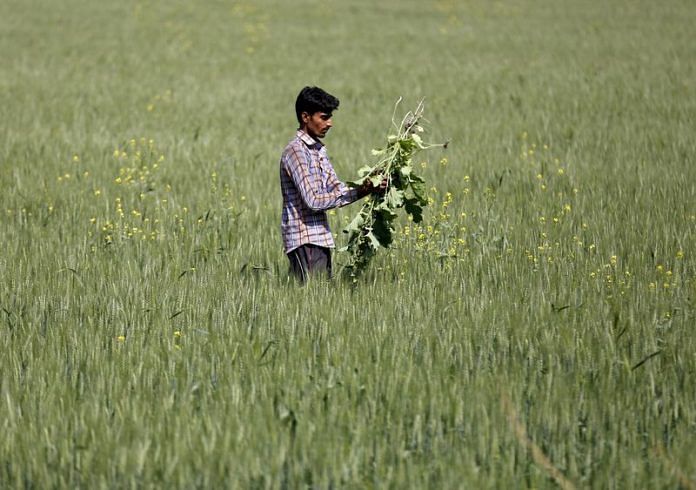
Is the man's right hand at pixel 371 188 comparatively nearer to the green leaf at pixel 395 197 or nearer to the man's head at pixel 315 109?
the green leaf at pixel 395 197

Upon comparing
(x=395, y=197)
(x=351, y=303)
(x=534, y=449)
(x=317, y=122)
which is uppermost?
(x=317, y=122)

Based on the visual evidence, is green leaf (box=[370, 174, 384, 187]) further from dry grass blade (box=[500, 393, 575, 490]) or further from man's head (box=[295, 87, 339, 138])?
dry grass blade (box=[500, 393, 575, 490])

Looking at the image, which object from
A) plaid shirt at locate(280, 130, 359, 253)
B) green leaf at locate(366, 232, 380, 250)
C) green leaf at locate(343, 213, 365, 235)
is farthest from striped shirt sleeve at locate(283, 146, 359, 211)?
green leaf at locate(366, 232, 380, 250)

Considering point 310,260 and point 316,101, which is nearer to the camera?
point 316,101

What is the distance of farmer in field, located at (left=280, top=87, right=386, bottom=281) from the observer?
548 cm

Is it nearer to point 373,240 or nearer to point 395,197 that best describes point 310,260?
point 373,240

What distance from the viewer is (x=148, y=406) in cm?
405

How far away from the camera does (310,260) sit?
570cm

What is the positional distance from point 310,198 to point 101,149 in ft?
18.1

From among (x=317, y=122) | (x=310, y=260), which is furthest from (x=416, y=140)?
(x=310, y=260)

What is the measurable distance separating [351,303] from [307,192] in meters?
0.65

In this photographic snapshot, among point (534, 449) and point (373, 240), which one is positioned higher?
point (373, 240)

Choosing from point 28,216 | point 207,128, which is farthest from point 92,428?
point 207,128

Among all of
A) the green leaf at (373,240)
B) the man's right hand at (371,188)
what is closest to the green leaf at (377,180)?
the man's right hand at (371,188)
